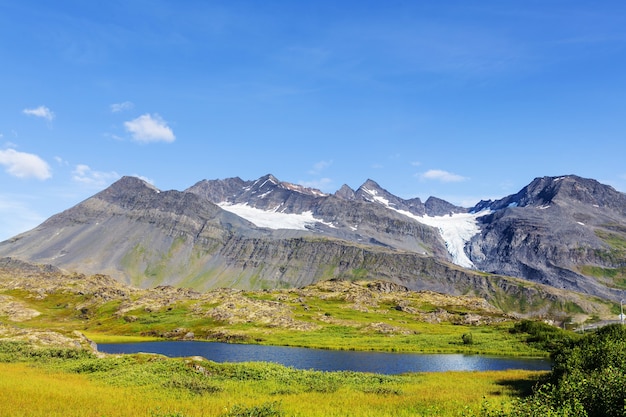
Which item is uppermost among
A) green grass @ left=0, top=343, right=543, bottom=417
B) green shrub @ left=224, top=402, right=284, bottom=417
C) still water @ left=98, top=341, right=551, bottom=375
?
green shrub @ left=224, top=402, right=284, bottom=417

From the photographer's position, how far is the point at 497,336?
146875mm

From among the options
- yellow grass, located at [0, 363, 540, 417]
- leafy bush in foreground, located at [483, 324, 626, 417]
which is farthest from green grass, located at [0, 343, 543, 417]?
leafy bush in foreground, located at [483, 324, 626, 417]

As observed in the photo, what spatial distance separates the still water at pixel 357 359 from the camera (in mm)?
90188

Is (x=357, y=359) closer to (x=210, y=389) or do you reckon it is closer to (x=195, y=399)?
(x=210, y=389)

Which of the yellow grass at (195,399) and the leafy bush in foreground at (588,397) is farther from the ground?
the leafy bush in foreground at (588,397)

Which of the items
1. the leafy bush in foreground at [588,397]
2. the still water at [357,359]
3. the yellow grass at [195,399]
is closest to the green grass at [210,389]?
the yellow grass at [195,399]

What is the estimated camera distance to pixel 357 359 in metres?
103

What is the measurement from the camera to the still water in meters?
90.2

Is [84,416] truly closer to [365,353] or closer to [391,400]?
[391,400]

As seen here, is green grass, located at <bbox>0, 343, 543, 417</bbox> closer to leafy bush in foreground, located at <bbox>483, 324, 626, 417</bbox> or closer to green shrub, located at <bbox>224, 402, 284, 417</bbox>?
green shrub, located at <bbox>224, 402, 284, 417</bbox>

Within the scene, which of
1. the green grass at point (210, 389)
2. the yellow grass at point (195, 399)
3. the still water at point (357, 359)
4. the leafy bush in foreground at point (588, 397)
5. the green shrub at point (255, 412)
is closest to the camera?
the leafy bush in foreground at point (588, 397)

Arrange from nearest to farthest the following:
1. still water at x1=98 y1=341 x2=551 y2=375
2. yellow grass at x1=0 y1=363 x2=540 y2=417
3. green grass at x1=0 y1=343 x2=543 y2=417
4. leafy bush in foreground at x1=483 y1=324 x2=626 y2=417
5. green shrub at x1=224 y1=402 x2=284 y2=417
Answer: leafy bush in foreground at x1=483 y1=324 x2=626 y2=417 < green shrub at x1=224 y1=402 x2=284 y2=417 < yellow grass at x1=0 y1=363 x2=540 y2=417 < green grass at x1=0 y1=343 x2=543 y2=417 < still water at x1=98 y1=341 x2=551 y2=375

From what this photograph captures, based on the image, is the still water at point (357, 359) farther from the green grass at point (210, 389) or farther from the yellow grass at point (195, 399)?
the yellow grass at point (195, 399)

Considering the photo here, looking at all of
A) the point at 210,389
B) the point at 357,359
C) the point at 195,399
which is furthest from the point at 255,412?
the point at 357,359
